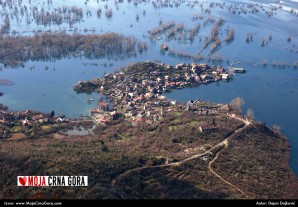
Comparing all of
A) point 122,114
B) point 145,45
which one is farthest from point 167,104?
point 145,45

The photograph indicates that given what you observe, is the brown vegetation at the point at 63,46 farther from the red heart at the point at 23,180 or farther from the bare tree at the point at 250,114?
the red heart at the point at 23,180

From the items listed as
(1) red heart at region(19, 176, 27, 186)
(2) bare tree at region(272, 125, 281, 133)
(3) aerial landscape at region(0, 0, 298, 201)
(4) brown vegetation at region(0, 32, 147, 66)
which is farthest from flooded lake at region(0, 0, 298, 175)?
(1) red heart at region(19, 176, 27, 186)

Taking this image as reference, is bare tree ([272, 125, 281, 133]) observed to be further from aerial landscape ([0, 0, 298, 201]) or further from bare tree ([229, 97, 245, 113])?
bare tree ([229, 97, 245, 113])

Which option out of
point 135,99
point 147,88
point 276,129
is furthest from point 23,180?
point 147,88

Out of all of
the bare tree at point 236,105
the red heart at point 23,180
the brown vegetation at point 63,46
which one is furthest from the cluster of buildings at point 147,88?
the red heart at point 23,180

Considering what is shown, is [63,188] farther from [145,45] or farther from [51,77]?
[145,45]
